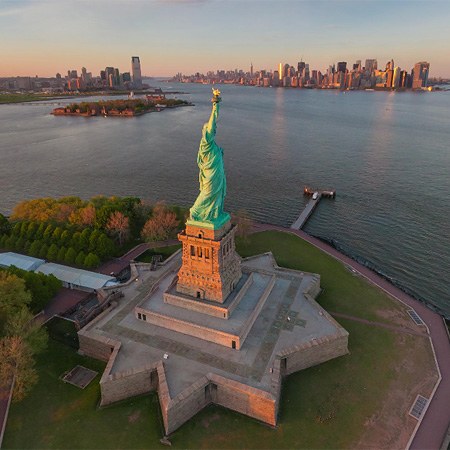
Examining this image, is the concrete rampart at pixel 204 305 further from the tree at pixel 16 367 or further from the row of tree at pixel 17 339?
the tree at pixel 16 367

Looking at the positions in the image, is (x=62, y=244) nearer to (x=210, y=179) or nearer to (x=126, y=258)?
(x=126, y=258)

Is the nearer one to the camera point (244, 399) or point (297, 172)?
point (244, 399)

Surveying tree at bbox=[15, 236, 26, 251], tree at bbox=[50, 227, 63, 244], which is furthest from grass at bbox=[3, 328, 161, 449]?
tree at bbox=[15, 236, 26, 251]

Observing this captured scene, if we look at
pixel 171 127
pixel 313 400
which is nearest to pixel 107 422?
pixel 313 400

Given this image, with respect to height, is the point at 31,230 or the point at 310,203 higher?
the point at 31,230

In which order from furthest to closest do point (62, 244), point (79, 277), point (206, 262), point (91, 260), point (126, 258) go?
1. point (126, 258)
2. point (62, 244)
3. point (91, 260)
4. point (79, 277)
5. point (206, 262)

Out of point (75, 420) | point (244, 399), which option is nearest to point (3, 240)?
point (75, 420)
